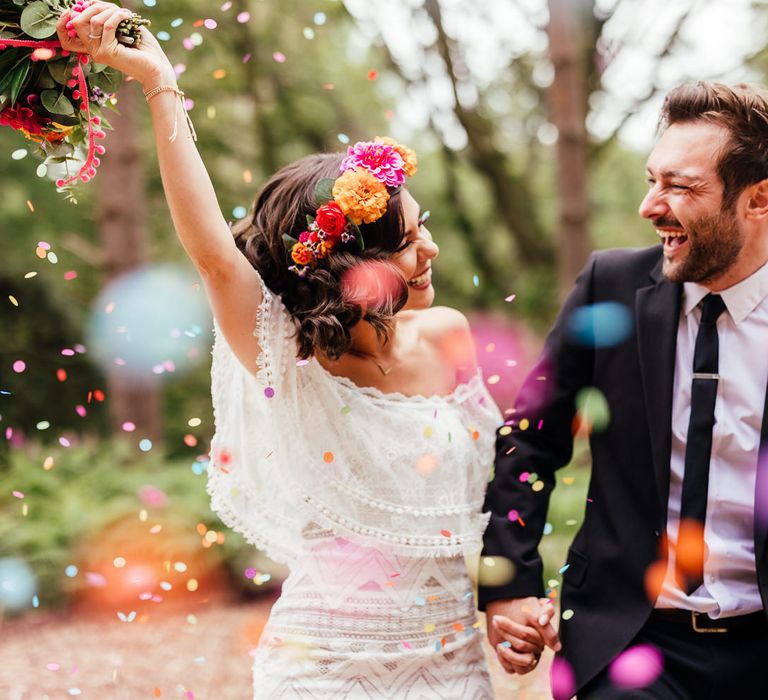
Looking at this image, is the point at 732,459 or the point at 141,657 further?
the point at 141,657

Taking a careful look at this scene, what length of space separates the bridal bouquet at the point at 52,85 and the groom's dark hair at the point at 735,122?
5.18ft

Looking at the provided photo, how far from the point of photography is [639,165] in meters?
17.9

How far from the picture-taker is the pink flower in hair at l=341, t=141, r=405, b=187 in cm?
260

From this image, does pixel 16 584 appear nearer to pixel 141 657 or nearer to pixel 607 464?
pixel 141 657

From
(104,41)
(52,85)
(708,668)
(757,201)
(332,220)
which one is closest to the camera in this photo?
(104,41)

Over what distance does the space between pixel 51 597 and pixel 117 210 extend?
363cm

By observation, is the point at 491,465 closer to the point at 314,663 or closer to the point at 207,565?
the point at 314,663

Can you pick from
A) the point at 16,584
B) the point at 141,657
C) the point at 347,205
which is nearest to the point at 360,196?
the point at 347,205

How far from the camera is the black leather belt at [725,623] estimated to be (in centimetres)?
262

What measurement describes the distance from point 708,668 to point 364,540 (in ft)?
3.30

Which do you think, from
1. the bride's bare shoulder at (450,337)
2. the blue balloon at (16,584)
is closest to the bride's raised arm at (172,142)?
the bride's bare shoulder at (450,337)

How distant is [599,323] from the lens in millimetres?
2955

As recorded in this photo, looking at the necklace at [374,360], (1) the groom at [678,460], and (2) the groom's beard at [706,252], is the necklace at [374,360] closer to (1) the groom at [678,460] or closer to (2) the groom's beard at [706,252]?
(1) the groom at [678,460]

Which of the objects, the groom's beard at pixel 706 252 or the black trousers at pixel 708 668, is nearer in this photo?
the black trousers at pixel 708 668
